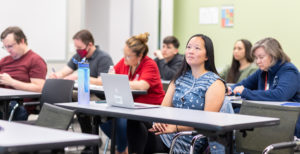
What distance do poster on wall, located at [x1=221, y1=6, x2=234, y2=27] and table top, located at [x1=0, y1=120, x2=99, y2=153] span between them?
18.4 ft

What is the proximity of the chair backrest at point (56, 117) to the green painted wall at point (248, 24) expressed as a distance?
4.79 meters

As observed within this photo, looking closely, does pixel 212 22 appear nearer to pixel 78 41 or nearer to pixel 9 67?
pixel 78 41

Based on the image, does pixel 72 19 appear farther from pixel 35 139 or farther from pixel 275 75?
pixel 35 139

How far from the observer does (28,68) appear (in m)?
5.05

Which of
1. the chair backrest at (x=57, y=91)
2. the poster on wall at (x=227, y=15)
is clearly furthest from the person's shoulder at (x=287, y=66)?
the poster on wall at (x=227, y=15)

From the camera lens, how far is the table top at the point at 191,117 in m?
2.54

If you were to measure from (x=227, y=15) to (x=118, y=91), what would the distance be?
14.8 feet

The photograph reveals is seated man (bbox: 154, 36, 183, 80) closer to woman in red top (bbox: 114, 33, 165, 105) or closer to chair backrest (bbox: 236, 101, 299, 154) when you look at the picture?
woman in red top (bbox: 114, 33, 165, 105)

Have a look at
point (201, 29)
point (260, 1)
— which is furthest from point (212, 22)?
point (260, 1)

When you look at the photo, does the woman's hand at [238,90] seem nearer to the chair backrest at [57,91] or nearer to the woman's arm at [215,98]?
the woman's arm at [215,98]

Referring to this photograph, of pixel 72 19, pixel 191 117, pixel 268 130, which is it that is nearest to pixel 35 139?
pixel 191 117

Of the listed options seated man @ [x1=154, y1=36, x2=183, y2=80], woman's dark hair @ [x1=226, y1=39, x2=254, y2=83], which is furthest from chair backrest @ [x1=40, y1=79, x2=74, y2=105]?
seated man @ [x1=154, y1=36, x2=183, y2=80]

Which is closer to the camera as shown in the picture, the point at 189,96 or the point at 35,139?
the point at 35,139

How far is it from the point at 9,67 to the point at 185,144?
2.56 metres
